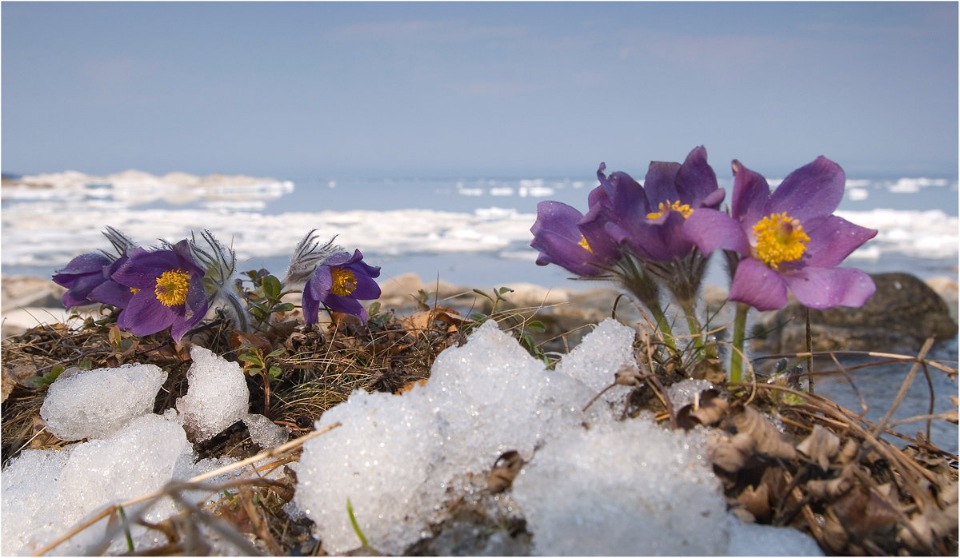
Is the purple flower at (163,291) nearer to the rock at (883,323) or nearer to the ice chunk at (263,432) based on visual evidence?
the ice chunk at (263,432)

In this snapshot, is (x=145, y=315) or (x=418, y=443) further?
(x=145, y=315)

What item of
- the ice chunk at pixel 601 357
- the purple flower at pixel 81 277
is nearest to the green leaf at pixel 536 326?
the ice chunk at pixel 601 357

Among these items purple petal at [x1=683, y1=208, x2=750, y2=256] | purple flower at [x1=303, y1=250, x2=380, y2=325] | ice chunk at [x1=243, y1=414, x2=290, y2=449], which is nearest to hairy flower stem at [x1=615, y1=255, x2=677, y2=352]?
purple petal at [x1=683, y1=208, x2=750, y2=256]

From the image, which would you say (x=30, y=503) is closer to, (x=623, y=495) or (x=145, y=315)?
(x=145, y=315)

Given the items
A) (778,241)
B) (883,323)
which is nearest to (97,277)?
(778,241)

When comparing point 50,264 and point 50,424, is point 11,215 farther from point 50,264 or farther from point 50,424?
point 50,424

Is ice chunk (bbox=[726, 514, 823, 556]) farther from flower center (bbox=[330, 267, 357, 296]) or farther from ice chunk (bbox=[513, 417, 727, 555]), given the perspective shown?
flower center (bbox=[330, 267, 357, 296])
